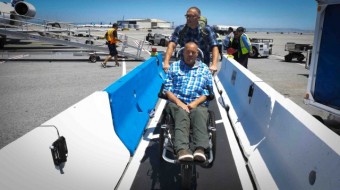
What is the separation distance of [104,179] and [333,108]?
4.98 metres

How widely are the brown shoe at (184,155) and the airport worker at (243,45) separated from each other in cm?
780

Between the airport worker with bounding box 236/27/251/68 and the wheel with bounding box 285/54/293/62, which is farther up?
the airport worker with bounding box 236/27/251/68

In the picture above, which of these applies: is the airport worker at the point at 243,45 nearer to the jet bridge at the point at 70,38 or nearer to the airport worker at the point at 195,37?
the airport worker at the point at 195,37

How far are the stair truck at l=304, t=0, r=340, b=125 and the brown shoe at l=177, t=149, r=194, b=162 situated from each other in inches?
153

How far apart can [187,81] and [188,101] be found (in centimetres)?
34

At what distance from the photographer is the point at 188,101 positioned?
14.0 feet

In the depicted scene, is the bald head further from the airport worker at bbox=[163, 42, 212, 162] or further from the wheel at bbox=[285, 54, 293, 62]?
the wheel at bbox=[285, 54, 293, 62]

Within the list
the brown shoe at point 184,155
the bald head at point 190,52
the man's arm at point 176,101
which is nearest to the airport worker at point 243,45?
the bald head at point 190,52

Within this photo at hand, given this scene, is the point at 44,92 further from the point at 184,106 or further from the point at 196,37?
the point at 184,106

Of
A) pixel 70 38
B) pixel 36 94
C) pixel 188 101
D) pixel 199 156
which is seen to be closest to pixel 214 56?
pixel 188 101

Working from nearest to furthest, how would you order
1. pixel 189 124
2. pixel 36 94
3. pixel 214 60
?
pixel 189 124, pixel 214 60, pixel 36 94

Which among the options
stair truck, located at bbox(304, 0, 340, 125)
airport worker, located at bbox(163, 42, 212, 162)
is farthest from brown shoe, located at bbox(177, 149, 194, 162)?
stair truck, located at bbox(304, 0, 340, 125)

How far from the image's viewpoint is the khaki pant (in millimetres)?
3375

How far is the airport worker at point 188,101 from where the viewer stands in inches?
132
